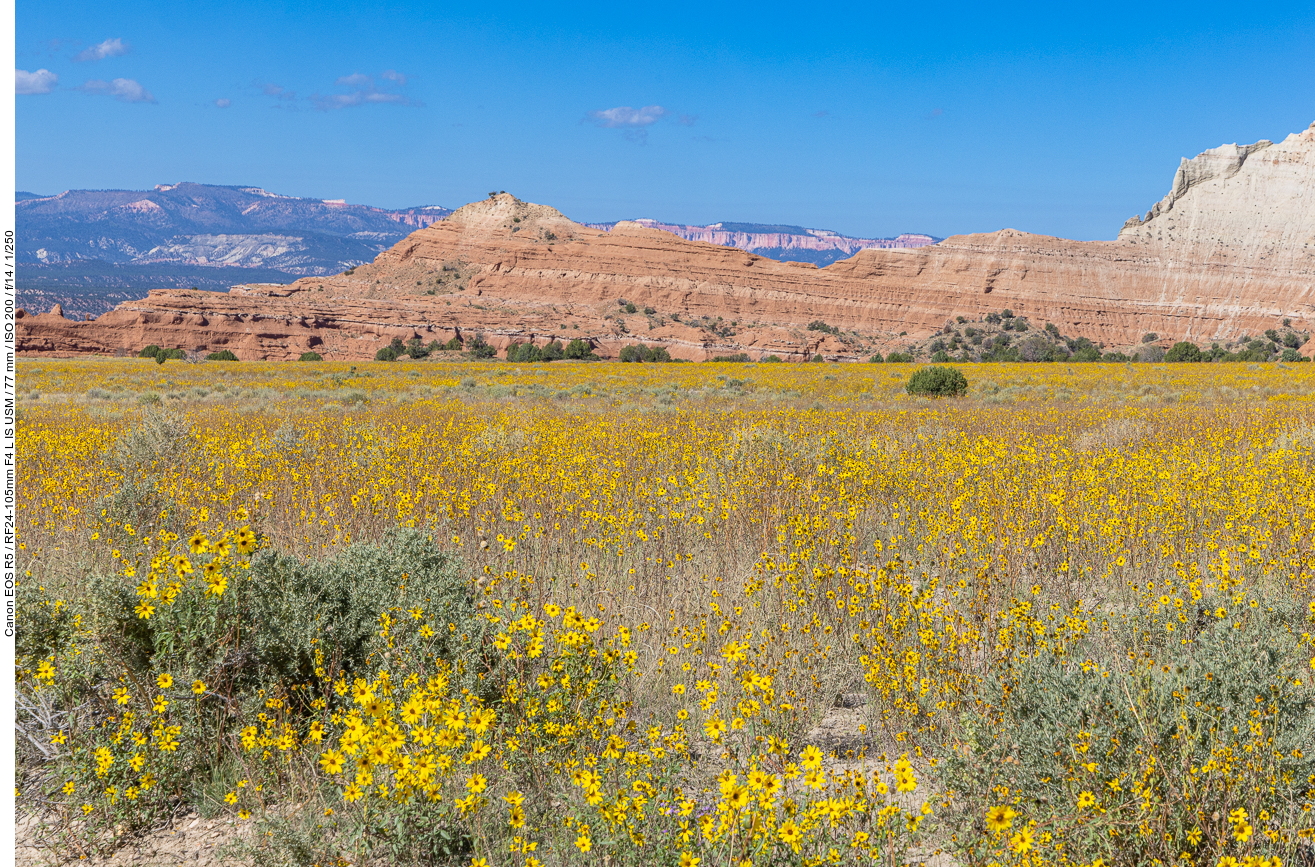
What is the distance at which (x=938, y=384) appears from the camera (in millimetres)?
21062

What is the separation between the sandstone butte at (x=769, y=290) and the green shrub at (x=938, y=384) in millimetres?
38514

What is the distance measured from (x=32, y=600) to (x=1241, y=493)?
8373mm

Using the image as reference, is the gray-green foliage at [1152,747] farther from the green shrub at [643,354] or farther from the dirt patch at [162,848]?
the green shrub at [643,354]

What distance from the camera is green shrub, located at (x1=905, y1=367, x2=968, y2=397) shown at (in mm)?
21047

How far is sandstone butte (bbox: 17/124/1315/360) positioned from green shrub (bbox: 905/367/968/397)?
38.5m

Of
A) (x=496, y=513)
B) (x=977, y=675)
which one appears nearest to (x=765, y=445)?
(x=496, y=513)

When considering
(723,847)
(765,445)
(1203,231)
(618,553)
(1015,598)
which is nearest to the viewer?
(723,847)

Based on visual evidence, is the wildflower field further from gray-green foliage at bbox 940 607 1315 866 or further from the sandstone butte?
the sandstone butte

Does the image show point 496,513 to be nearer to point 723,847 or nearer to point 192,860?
point 192,860

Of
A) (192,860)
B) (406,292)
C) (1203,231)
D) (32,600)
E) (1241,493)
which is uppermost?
(1203,231)

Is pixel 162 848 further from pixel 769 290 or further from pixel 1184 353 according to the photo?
pixel 769 290

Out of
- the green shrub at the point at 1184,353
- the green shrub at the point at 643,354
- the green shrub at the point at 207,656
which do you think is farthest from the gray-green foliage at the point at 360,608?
the green shrub at the point at 1184,353

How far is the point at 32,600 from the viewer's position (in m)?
3.46

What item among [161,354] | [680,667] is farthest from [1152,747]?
[161,354]
